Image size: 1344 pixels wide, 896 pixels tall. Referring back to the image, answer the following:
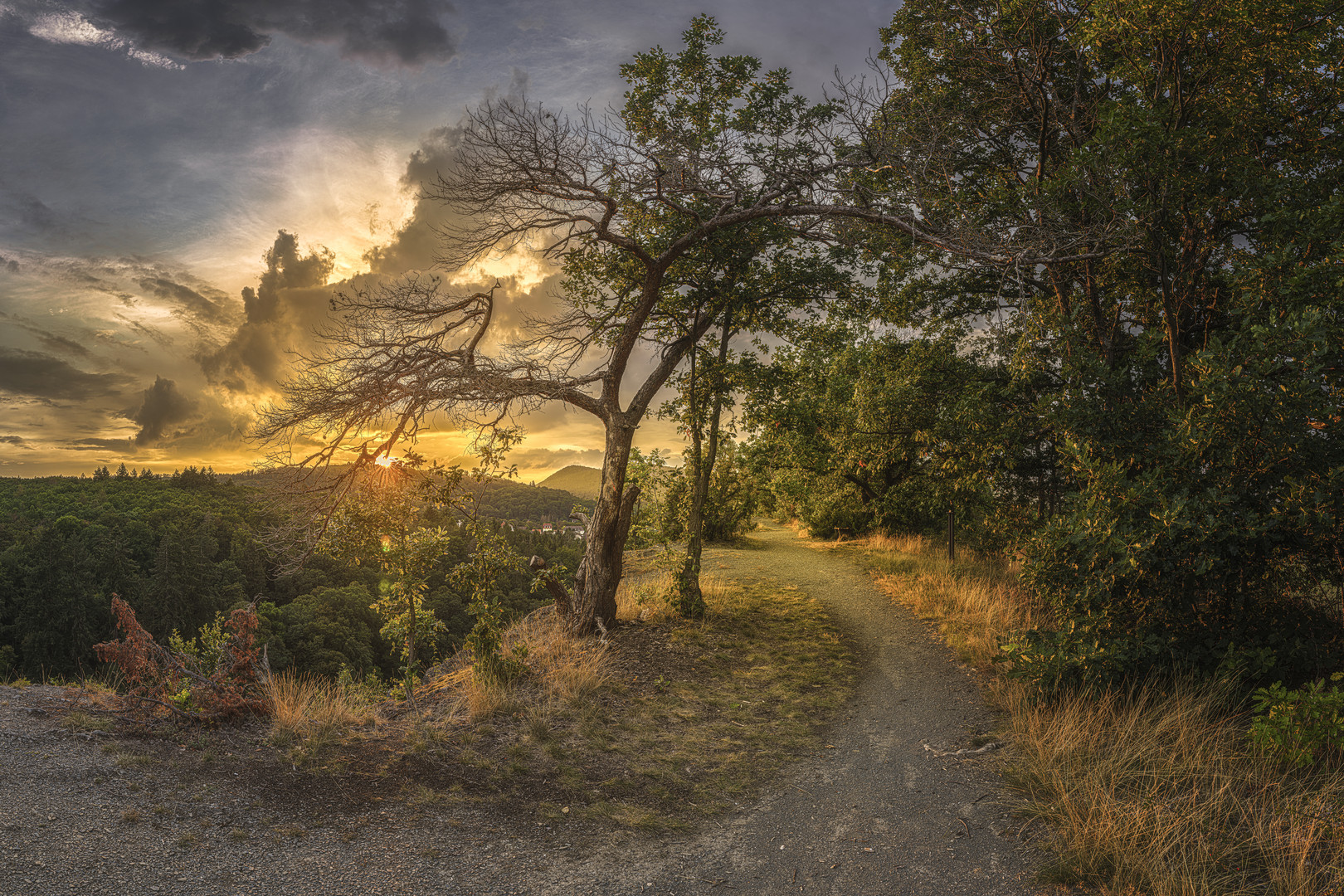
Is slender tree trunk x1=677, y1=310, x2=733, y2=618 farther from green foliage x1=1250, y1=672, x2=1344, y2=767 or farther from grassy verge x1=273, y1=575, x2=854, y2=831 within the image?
green foliage x1=1250, y1=672, x2=1344, y2=767

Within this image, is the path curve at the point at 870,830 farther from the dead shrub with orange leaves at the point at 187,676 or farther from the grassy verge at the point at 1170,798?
the dead shrub with orange leaves at the point at 187,676

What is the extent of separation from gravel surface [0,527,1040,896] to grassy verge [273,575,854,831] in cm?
39

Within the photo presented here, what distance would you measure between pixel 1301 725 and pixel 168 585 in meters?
49.3

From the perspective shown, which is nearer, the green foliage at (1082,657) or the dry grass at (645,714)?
the dry grass at (645,714)

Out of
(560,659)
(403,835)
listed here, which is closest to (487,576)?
(560,659)

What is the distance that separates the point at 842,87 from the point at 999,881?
8.25m

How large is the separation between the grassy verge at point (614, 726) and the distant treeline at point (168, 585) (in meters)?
17.9

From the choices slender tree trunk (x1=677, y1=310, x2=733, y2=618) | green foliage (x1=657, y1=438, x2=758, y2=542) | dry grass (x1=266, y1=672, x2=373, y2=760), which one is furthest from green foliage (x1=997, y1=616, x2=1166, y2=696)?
green foliage (x1=657, y1=438, x2=758, y2=542)

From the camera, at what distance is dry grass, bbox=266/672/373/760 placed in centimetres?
609

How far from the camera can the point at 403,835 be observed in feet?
15.7

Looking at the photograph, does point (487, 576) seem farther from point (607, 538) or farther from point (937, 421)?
point (937, 421)

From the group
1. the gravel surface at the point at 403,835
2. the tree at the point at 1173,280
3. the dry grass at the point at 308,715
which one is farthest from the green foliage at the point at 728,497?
the gravel surface at the point at 403,835

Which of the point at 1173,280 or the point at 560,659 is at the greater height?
the point at 1173,280

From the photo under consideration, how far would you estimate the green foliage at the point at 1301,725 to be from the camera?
15.1 ft
